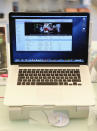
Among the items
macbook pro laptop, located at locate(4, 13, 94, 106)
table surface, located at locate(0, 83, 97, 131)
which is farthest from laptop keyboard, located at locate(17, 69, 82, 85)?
table surface, located at locate(0, 83, 97, 131)

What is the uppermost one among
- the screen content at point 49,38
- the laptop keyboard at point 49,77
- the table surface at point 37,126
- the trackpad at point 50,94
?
the screen content at point 49,38

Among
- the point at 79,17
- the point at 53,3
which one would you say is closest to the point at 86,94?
the point at 79,17

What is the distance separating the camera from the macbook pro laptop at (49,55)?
2.87ft

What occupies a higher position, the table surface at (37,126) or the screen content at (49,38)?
the screen content at (49,38)

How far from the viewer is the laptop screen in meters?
0.93

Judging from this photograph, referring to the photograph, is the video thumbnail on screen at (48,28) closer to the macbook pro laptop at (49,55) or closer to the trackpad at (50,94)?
the macbook pro laptop at (49,55)

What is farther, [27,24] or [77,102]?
[27,24]

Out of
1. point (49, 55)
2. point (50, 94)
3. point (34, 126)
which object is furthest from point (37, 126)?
point (49, 55)

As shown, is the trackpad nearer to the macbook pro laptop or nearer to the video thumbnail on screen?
the macbook pro laptop

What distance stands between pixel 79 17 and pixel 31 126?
45 cm

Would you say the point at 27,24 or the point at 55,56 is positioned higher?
the point at 27,24

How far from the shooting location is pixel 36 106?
0.80 m

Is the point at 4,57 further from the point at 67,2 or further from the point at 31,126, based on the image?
the point at 67,2

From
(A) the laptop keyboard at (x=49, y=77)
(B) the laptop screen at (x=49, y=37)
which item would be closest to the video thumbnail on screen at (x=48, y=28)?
(B) the laptop screen at (x=49, y=37)
